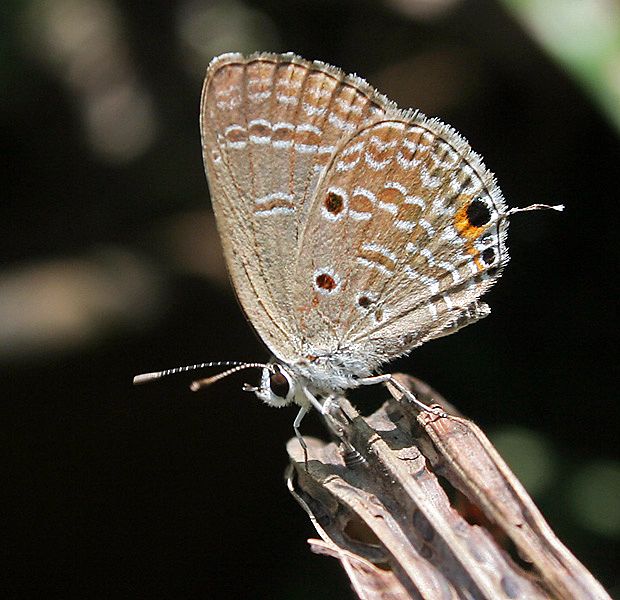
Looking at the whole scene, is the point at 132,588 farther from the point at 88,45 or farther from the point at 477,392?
the point at 88,45

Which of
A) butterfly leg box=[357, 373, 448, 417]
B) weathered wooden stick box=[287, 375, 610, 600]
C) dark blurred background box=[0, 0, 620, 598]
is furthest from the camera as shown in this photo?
dark blurred background box=[0, 0, 620, 598]

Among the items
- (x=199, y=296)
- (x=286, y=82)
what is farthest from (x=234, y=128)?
(x=199, y=296)

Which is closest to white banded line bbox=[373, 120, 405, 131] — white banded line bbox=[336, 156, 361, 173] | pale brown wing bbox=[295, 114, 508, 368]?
pale brown wing bbox=[295, 114, 508, 368]

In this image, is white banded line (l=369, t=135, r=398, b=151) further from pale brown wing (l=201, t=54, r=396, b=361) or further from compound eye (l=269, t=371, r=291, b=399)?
compound eye (l=269, t=371, r=291, b=399)

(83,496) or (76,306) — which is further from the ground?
(76,306)

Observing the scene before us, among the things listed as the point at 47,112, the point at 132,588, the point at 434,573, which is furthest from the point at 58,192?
the point at 434,573

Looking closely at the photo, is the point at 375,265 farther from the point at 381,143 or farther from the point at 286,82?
the point at 286,82
